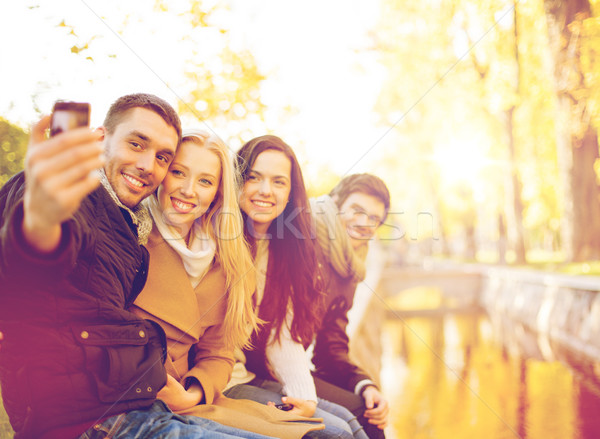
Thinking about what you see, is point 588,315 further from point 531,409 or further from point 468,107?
point 468,107

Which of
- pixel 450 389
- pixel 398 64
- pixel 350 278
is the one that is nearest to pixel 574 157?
pixel 450 389

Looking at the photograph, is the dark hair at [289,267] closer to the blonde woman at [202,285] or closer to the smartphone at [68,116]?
the blonde woman at [202,285]

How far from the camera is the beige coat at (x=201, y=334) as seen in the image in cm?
209

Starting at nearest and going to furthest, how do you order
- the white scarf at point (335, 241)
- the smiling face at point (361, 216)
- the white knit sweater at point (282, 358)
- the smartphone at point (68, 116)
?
the smartphone at point (68, 116) → the white knit sweater at point (282, 358) → the white scarf at point (335, 241) → the smiling face at point (361, 216)

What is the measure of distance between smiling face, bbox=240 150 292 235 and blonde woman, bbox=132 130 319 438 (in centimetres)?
32

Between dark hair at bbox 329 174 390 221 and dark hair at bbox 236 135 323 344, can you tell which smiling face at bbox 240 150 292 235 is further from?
dark hair at bbox 329 174 390 221

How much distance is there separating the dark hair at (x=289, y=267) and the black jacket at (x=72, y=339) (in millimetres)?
1070

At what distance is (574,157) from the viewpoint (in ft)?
40.4

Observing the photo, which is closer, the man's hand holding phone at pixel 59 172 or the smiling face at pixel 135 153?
the man's hand holding phone at pixel 59 172

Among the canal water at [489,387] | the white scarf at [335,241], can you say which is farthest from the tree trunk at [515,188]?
the white scarf at [335,241]

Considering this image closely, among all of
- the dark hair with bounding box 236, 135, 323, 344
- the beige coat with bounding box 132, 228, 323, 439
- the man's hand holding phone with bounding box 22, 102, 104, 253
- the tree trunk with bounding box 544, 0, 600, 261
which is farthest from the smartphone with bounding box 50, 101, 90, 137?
the tree trunk with bounding box 544, 0, 600, 261

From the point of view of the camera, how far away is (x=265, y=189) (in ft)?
8.94

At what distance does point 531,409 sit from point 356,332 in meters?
3.26

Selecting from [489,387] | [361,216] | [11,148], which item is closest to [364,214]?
[361,216]
